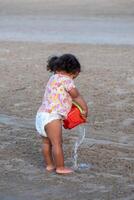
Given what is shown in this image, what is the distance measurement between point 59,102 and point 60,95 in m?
0.07

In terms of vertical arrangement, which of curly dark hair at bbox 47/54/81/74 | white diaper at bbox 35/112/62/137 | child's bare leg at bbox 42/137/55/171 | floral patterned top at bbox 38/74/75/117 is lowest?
child's bare leg at bbox 42/137/55/171

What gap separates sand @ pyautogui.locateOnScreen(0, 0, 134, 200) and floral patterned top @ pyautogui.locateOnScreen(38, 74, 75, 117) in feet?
1.86

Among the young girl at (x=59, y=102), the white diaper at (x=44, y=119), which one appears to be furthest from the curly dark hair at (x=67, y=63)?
the white diaper at (x=44, y=119)

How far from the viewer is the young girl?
21.1 feet

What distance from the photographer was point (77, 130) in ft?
27.3

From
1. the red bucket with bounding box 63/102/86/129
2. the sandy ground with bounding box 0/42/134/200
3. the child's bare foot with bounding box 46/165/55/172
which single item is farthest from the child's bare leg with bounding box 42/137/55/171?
the red bucket with bounding box 63/102/86/129

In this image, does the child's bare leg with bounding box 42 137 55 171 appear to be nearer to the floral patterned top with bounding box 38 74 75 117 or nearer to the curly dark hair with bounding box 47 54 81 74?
the floral patterned top with bounding box 38 74 75 117

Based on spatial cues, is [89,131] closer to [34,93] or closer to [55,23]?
[34,93]

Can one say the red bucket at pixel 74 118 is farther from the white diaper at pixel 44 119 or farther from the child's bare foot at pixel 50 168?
the child's bare foot at pixel 50 168

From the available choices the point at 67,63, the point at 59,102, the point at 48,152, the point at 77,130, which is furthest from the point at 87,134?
the point at 67,63

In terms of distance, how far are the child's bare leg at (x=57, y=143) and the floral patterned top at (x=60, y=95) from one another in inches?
4.7

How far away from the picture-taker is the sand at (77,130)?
5.98 meters

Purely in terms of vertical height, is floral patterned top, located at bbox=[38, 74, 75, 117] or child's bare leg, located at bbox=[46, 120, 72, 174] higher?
floral patterned top, located at bbox=[38, 74, 75, 117]

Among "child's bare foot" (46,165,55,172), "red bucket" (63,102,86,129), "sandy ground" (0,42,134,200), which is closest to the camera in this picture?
"sandy ground" (0,42,134,200)
